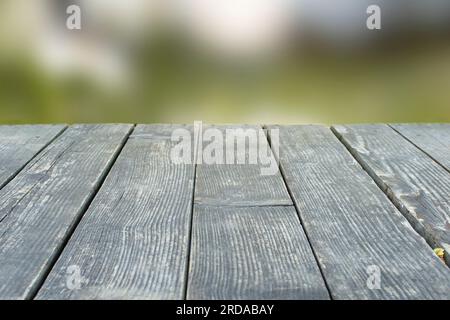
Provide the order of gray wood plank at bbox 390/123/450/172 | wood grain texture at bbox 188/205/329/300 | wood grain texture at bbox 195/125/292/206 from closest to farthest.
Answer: wood grain texture at bbox 188/205/329/300, wood grain texture at bbox 195/125/292/206, gray wood plank at bbox 390/123/450/172

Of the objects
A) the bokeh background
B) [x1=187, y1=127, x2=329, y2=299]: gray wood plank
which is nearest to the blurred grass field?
the bokeh background

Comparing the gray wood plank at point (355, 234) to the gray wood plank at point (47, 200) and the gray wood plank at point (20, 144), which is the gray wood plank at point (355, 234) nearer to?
the gray wood plank at point (47, 200)

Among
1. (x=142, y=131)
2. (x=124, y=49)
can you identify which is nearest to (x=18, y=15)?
(x=124, y=49)

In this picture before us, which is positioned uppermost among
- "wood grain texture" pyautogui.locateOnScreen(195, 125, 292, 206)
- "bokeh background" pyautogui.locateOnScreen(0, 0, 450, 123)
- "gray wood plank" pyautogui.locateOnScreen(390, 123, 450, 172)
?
"bokeh background" pyautogui.locateOnScreen(0, 0, 450, 123)

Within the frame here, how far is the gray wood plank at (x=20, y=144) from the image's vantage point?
1553 mm

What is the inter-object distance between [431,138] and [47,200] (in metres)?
0.99

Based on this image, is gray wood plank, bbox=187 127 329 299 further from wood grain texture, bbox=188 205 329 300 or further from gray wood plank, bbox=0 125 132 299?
gray wood plank, bbox=0 125 132 299

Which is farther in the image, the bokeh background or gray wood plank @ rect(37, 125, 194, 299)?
the bokeh background

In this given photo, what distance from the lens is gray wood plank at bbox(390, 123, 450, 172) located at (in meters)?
1.67

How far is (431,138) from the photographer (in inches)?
72.4

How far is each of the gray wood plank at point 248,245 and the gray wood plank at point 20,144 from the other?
404 millimetres

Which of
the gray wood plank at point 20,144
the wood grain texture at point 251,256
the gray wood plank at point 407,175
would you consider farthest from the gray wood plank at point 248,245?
the gray wood plank at point 20,144

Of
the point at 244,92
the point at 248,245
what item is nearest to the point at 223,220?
the point at 248,245

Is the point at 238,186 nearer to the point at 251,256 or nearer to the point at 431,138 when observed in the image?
the point at 251,256
